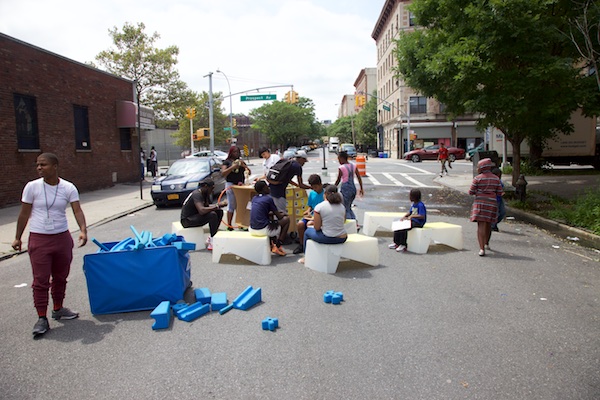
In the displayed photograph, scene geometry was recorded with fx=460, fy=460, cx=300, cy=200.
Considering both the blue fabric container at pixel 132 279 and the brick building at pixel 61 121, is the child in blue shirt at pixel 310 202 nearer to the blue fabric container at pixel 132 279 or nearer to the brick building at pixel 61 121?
the blue fabric container at pixel 132 279

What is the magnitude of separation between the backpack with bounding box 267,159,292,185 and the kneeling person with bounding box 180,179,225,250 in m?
1.09

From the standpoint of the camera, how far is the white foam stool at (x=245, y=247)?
7410 millimetres

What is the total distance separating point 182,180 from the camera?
1532 cm

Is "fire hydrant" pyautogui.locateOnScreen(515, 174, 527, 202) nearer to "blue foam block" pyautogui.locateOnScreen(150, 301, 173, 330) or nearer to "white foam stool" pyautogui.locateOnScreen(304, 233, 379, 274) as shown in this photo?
"white foam stool" pyautogui.locateOnScreen(304, 233, 379, 274)

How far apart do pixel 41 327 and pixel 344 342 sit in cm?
312

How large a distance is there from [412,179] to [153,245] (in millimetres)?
20270

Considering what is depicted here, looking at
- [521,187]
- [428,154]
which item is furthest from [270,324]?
[428,154]

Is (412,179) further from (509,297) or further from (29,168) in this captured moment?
(509,297)

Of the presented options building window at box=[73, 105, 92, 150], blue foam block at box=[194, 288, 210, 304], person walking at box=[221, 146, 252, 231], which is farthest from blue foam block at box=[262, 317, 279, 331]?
building window at box=[73, 105, 92, 150]

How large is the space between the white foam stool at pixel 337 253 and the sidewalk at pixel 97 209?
20.2 ft

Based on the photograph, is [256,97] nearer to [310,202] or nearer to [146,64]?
[146,64]

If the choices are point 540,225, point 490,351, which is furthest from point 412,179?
point 490,351

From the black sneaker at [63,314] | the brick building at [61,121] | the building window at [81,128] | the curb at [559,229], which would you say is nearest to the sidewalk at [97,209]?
the brick building at [61,121]

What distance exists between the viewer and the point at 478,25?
1256 centimetres
